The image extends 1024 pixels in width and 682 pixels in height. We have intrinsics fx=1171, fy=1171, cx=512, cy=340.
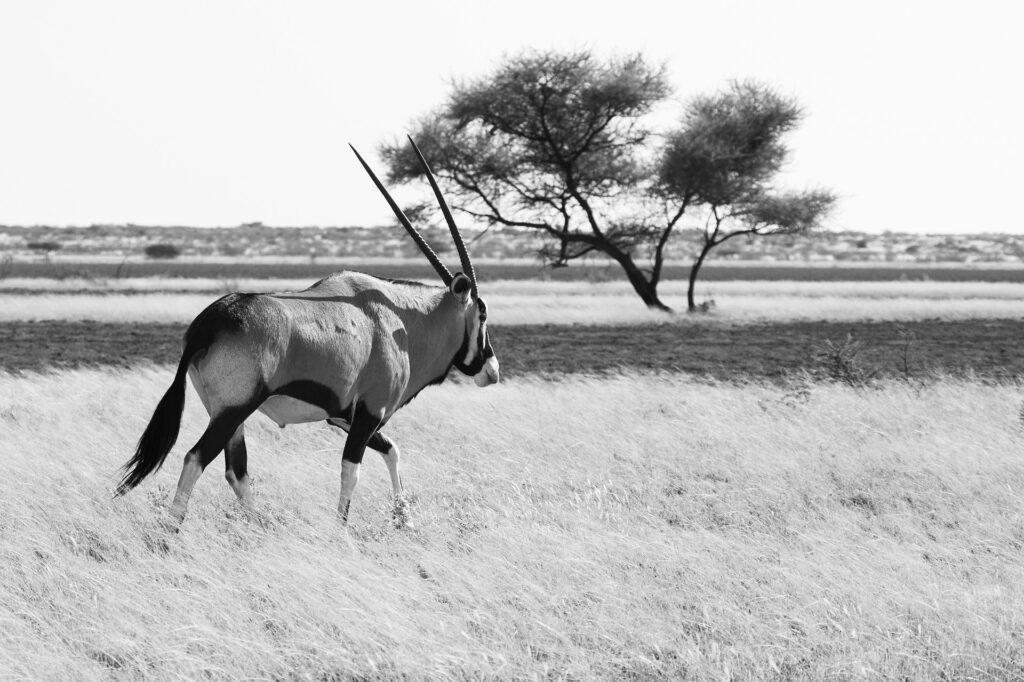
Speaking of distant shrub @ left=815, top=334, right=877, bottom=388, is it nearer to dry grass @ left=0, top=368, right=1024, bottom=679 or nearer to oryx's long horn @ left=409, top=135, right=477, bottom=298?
dry grass @ left=0, top=368, right=1024, bottom=679

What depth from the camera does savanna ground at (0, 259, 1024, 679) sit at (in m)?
4.64

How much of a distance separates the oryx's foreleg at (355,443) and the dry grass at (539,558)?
26 cm

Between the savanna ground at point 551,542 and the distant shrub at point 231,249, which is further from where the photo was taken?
the distant shrub at point 231,249

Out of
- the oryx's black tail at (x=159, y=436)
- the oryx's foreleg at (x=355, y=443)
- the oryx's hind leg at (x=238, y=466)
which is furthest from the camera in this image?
the oryx's hind leg at (x=238, y=466)

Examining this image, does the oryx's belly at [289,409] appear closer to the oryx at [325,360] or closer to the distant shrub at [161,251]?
the oryx at [325,360]

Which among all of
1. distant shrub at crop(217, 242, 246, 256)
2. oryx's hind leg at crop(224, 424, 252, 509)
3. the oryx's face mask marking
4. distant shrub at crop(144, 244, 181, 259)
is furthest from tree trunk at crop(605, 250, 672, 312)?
distant shrub at crop(217, 242, 246, 256)

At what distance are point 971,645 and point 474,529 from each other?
2890 mm

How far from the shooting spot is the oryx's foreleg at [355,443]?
6.18m

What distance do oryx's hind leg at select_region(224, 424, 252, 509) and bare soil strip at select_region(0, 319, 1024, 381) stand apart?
9.15m

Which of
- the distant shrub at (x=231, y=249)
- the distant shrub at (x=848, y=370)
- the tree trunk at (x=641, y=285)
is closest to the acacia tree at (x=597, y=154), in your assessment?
the tree trunk at (x=641, y=285)

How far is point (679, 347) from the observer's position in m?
21.4

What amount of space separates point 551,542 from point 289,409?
156 cm

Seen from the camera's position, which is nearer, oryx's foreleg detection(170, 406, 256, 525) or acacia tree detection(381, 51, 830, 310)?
oryx's foreleg detection(170, 406, 256, 525)

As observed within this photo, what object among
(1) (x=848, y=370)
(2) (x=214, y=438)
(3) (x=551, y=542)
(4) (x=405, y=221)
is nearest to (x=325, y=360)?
(2) (x=214, y=438)
